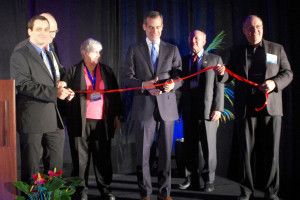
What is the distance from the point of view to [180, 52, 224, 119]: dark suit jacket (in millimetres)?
3405

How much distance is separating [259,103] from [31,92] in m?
1.99

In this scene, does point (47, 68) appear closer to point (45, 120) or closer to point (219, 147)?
point (45, 120)

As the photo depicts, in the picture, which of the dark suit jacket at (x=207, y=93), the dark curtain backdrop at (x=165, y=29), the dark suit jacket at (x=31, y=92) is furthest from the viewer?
the dark curtain backdrop at (x=165, y=29)

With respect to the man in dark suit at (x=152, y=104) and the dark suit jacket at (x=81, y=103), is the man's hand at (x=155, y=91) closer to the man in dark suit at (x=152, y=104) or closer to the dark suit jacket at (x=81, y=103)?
the man in dark suit at (x=152, y=104)

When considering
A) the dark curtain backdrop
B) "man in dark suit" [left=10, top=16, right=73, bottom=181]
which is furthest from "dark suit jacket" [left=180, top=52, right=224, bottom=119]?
"man in dark suit" [left=10, top=16, right=73, bottom=181]

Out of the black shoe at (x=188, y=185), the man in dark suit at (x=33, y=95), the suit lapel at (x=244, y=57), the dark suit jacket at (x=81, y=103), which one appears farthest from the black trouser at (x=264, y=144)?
the man in dark suit at (x=33, y=95)

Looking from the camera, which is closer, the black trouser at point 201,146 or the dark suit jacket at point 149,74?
the dark suit jacket at point 149,74

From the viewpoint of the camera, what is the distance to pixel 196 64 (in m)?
3.48

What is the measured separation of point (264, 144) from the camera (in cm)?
301

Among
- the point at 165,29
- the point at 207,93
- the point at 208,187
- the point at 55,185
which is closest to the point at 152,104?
the point at 207,93

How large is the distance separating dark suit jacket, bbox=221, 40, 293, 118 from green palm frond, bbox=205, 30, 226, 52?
1375 mm

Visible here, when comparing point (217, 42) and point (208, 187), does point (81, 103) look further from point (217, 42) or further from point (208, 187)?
point (217, 42)

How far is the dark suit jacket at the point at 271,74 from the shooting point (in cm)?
289

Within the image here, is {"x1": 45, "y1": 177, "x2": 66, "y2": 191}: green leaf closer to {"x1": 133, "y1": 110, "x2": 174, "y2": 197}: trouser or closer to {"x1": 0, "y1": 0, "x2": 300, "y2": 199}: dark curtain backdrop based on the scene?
{"x1": 133, "y1": 110, "x2": 174, "y2": 197}: trouser
